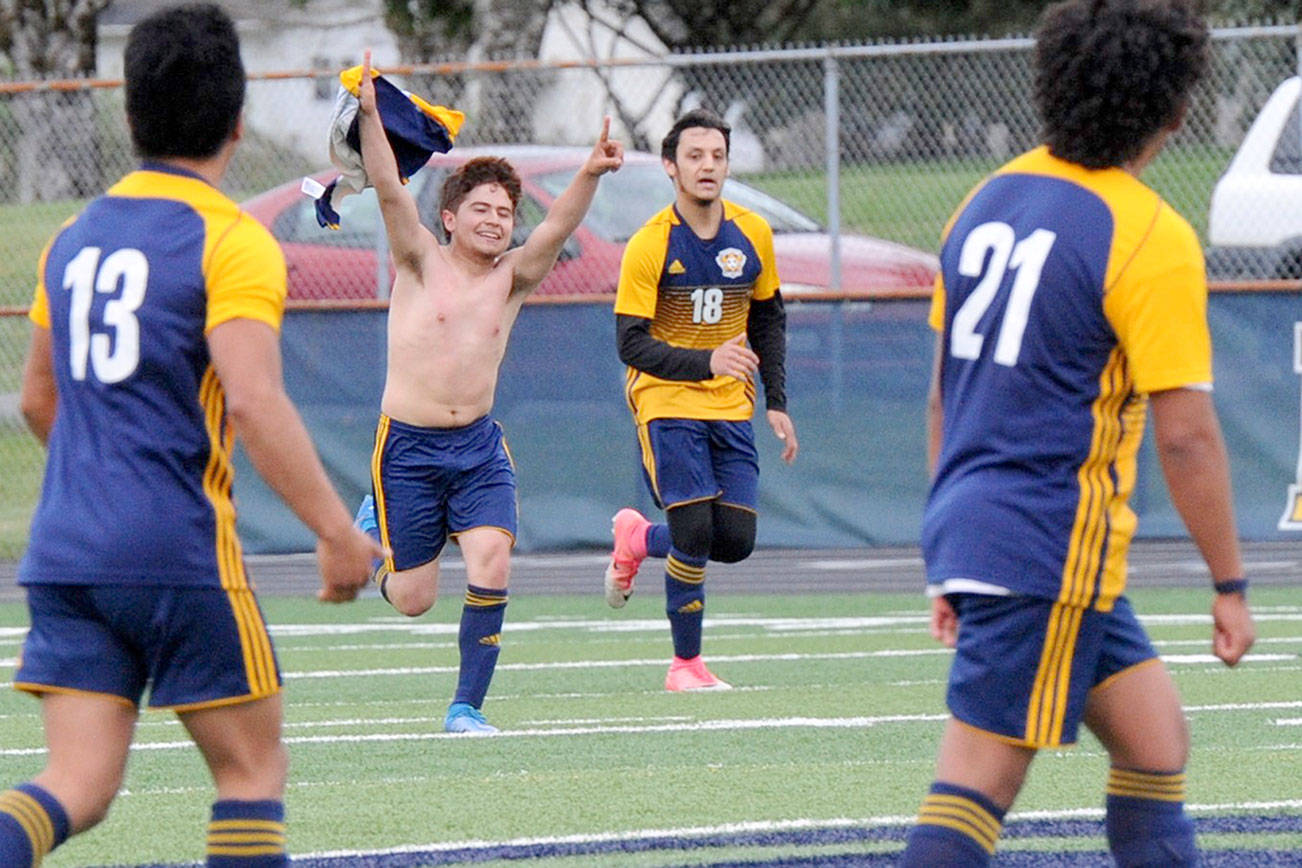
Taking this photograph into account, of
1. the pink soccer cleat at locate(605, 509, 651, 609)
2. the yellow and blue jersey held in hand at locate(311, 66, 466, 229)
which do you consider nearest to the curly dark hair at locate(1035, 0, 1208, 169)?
the yellow and blue jersey held in hand at locate(311, 66, 466, 229)

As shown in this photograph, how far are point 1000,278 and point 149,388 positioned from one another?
1542 mm

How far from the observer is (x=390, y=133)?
7418mm

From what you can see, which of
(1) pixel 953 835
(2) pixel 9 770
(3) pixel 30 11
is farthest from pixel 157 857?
(3) pixel 30 11

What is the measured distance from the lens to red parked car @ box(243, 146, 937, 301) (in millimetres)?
14000

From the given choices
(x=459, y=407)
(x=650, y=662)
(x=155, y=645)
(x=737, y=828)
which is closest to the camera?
(x=155, y=645)

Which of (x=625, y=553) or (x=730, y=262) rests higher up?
(x=730, y=262)

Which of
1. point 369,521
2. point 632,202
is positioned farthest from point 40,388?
point 632,202

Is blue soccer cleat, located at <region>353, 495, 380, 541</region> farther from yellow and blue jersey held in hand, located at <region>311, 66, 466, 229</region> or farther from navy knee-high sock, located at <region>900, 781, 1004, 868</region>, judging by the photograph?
navy knee-high sock, located at <region>900, 781, 1004, 868</region>

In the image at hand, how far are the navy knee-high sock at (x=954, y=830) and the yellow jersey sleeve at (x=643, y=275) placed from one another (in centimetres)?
513

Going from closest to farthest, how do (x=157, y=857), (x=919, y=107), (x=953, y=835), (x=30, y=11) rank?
1. (x=953, y=835)
2. (x=157, y=857)
3. (x=919, y=107)
4. (x=30, y=11)

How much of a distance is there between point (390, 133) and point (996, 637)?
4.00m

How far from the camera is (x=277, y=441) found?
4.00 m

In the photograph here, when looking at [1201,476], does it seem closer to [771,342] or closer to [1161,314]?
[1161,314]

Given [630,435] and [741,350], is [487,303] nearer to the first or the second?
[741,350]
